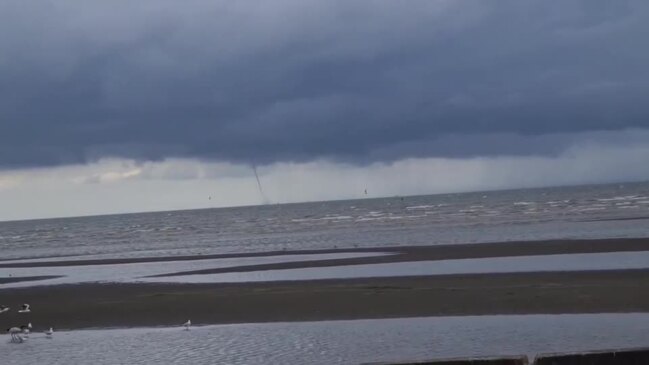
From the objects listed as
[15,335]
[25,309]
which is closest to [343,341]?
[15,335]

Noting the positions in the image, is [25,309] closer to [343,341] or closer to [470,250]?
[343,341]

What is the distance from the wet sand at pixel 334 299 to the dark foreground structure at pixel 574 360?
1003 cm

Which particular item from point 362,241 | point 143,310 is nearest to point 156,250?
point 362,241

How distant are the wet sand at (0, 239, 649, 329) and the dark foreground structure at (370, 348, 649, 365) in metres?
10.0

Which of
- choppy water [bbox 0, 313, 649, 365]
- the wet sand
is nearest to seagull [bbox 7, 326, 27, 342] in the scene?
choppy water [bbox 0, 313, 649, 365]

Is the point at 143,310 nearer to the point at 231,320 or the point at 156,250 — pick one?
the point at 231,320

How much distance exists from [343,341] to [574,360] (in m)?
8.34

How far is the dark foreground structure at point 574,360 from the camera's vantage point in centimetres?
924

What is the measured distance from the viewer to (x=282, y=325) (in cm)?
2012

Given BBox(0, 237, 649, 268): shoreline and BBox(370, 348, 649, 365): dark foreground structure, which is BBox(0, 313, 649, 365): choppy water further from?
BBox(0, 237, 649, 268): shoreline

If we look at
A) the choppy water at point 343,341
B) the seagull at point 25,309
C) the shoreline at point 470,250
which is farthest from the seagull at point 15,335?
the shoreline at point 470,250

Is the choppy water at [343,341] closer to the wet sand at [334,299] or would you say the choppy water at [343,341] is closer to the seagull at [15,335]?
the seagull at [15,335]

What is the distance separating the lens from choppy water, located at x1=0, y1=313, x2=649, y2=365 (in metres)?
15.8

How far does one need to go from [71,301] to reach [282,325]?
996cm
